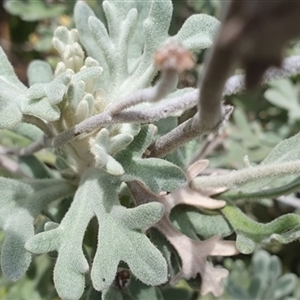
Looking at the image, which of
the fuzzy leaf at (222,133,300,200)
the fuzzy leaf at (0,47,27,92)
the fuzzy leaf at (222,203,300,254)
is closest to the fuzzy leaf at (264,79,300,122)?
the fuzzy leaf at (222,133,300,200)

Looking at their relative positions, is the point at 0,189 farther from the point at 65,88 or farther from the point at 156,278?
the point at 156,278

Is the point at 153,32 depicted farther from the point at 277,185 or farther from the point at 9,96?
the point at 277,185

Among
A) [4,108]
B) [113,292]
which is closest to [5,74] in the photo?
[4,108]

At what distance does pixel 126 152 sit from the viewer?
1.47m

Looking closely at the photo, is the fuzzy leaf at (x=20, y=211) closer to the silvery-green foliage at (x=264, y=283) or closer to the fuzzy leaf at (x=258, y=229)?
the fuzzy leaf at (x=258, y=229)

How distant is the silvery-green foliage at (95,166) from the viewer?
4.46 feet

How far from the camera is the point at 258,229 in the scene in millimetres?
1585

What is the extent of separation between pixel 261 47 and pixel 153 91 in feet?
1.18

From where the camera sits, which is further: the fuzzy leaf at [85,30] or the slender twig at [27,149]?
the fuzzy leaf at [85,30]

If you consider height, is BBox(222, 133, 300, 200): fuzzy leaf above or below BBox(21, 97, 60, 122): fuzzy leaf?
below

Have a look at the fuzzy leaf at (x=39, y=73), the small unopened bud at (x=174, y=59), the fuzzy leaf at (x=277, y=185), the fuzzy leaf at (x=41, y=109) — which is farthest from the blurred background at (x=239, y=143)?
the small unopened bud at (x=174, y=59)

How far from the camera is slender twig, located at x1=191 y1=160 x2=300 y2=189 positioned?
1.41 meters

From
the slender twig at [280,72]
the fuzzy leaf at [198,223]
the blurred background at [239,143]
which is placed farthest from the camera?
the blurred background at [239,143]

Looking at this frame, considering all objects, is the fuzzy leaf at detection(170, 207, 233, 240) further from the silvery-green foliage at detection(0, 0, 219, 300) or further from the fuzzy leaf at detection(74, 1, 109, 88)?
the fuzzy leaf at detection(74, 1, 109, 88)
